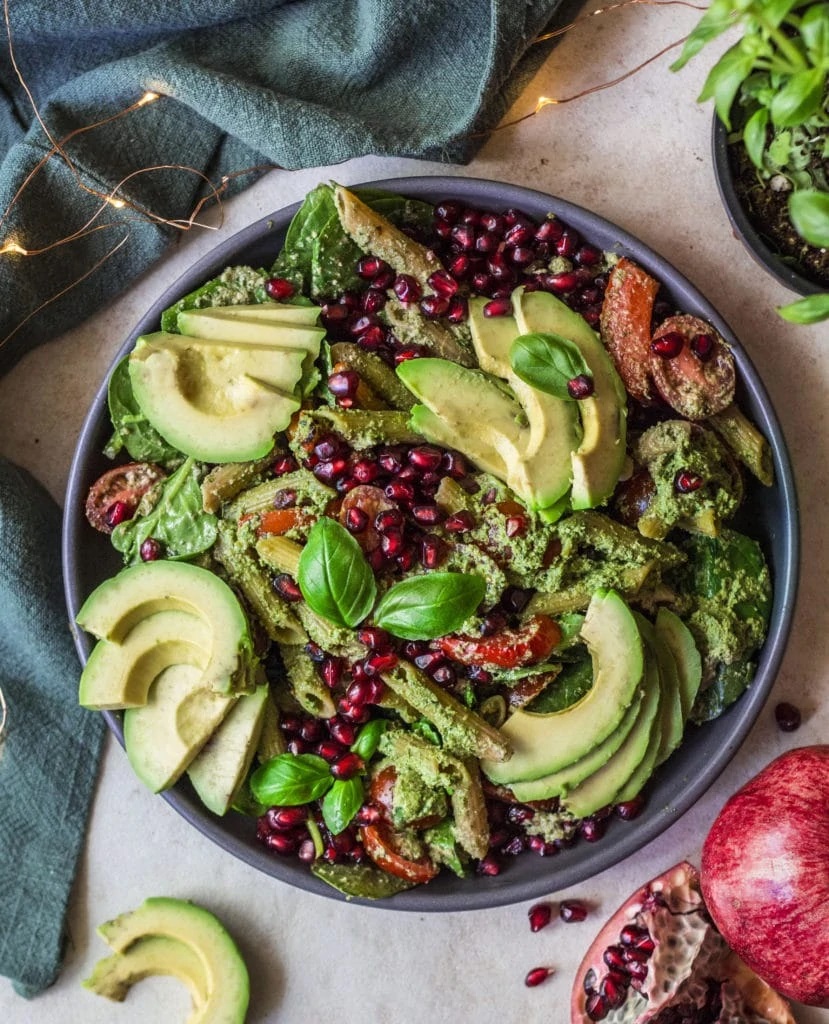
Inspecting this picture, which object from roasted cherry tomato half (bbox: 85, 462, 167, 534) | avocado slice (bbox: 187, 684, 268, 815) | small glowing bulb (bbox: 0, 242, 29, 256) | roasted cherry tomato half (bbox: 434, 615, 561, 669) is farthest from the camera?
small glowing bulb (bbox: 0, 242, 29, 256)

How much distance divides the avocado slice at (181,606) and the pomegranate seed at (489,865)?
0.79 meters

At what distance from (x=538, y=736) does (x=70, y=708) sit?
51.5 inches

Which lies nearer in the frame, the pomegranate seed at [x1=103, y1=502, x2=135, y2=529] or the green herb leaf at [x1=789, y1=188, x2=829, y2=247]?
the green herb leaf at [x1=789, y1=188, x2=829, y2=247]

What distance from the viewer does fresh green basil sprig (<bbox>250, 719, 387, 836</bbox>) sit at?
262 cm

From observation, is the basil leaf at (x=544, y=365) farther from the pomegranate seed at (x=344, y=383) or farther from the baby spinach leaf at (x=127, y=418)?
the baby spinach leaf at (x=127, y=418)

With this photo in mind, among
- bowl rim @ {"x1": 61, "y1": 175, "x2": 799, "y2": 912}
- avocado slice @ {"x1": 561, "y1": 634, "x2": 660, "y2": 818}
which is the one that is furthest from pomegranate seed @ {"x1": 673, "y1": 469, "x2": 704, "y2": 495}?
avocado slice @ {"x1": 561, "y1": 634, "x2": 660, "y2": 818}

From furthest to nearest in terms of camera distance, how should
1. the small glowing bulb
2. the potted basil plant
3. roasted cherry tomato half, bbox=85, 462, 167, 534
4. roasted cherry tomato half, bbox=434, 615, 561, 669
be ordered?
the small glowing bulb, roasted cherry tomato half, bbox=85, 462, 167, 534, roasted cherry tomato half, bbox=434, 615, 561, 669, the potted basil plant

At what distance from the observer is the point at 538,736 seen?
2535mm

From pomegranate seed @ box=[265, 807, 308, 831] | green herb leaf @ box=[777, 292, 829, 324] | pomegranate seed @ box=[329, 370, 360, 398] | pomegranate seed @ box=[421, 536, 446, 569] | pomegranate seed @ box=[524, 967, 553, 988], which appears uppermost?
green herb leaf @ box=[777, 292, 829, 324]

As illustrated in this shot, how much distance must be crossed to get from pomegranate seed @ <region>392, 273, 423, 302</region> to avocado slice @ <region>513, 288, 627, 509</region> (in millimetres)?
240

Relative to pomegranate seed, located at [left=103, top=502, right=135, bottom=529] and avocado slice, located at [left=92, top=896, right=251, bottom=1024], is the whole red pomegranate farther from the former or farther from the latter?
pomegranate seed, located at [left=103, top=502, right=135, bottom=529]

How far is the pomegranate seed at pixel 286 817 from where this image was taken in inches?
106

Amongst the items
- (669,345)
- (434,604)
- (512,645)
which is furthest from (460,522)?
(669,345)

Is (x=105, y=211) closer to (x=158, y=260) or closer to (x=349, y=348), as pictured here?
(x=158, y=260)
